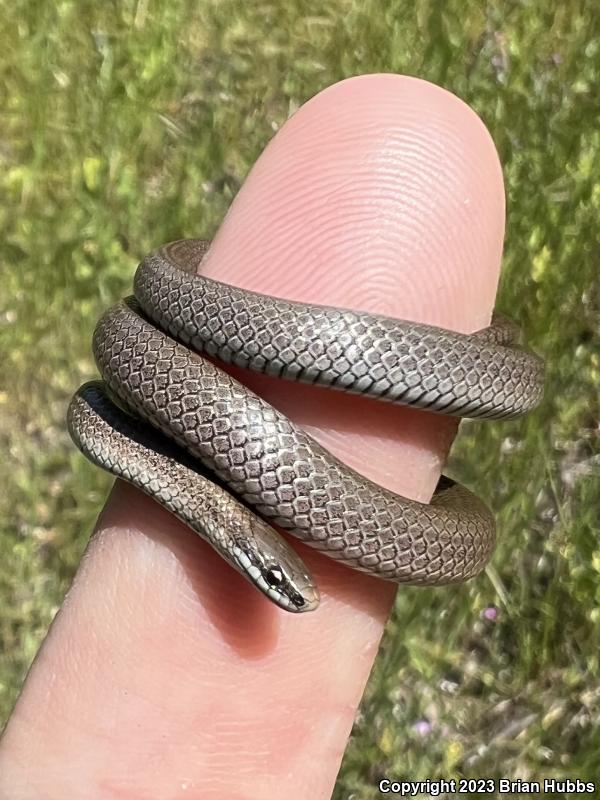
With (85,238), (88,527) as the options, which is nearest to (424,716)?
(88,527)

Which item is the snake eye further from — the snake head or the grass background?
the grass background

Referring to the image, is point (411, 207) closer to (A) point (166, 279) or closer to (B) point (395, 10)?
(A) point (166, 279)

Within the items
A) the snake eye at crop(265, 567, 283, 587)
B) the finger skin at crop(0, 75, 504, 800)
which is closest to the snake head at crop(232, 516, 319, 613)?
the snake eye at crop(265, 567, 283, 587)

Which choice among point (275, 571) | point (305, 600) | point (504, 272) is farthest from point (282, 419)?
point (504, 272)

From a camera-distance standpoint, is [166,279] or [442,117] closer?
[442,117]

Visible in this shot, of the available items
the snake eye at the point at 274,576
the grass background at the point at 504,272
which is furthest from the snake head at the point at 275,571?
the grass background at the point at 504,272

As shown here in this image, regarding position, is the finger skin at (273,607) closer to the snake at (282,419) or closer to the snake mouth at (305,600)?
the snake at (282,419)
